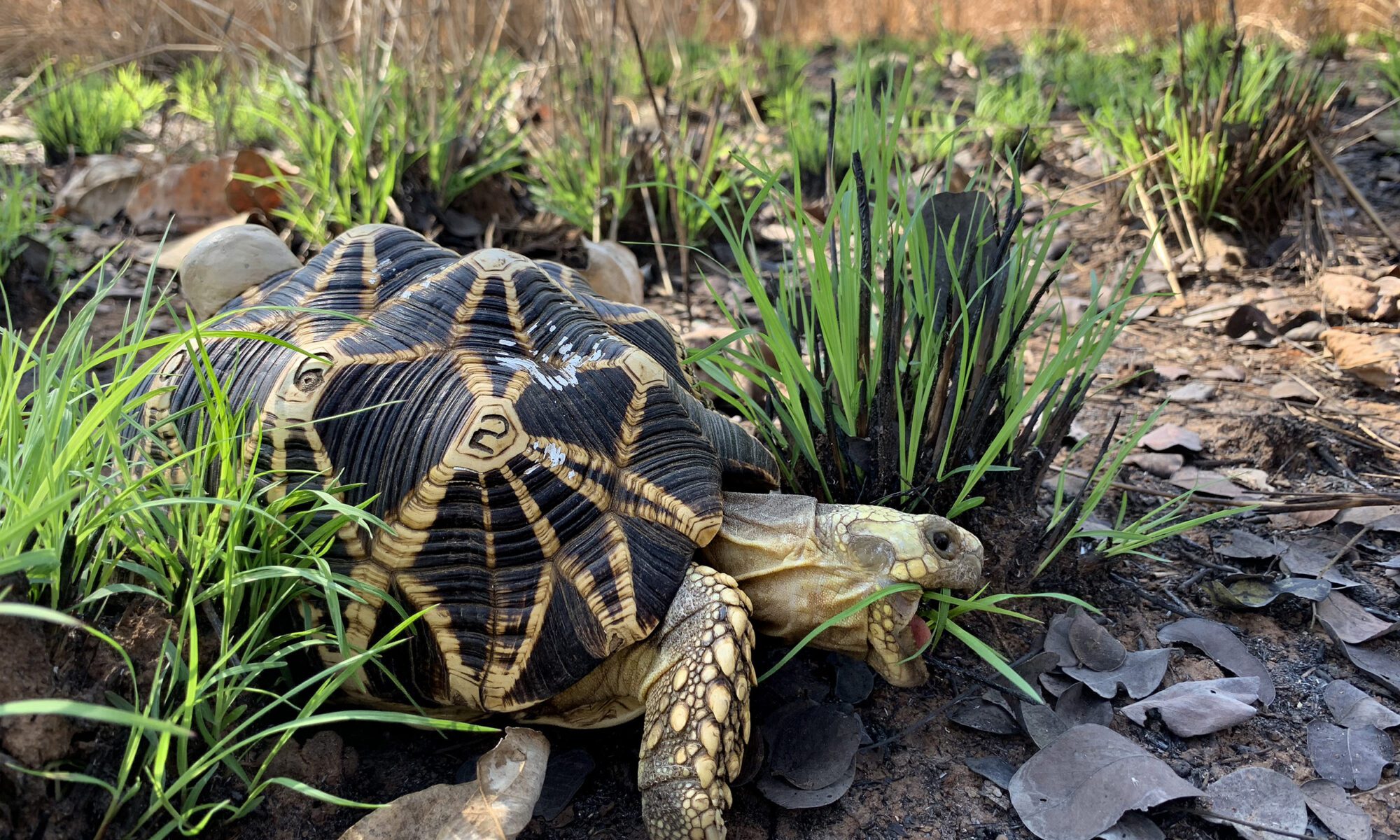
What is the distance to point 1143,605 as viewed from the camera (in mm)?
1971

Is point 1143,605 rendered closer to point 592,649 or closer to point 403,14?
point 592,649

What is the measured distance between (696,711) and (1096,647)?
85cm

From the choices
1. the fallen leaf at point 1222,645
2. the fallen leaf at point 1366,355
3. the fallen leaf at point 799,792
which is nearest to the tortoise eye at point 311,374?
the fallen leaf at point 799,792

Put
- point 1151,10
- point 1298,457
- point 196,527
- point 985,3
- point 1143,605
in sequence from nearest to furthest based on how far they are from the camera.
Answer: point 196,527, point 1143,605, point 1298,457, point 1151,10, point 985,3

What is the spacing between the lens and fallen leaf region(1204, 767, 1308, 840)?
4.77ft

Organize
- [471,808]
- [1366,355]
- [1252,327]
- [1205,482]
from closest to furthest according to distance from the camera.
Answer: [471,808], [1205,482], [1366,355], [1252,327]

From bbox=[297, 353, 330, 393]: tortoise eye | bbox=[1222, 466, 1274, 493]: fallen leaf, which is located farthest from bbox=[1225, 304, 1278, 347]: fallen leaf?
bbox=[297, 353, 330, 393]: tortoise eye

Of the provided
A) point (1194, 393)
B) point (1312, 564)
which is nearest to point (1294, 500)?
point (1312, 564)

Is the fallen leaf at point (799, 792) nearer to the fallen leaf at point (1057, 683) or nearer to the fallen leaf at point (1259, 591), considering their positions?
the fallen leaf at point (1057, 683)

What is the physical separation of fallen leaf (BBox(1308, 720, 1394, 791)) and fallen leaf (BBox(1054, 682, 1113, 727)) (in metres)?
0.34

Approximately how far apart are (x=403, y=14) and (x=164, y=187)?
121 cm

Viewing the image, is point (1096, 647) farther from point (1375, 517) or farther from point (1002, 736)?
point (1375, 517)

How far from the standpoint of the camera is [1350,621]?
186 centimetres

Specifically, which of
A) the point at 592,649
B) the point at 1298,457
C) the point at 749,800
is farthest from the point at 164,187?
the point at 1298,457
